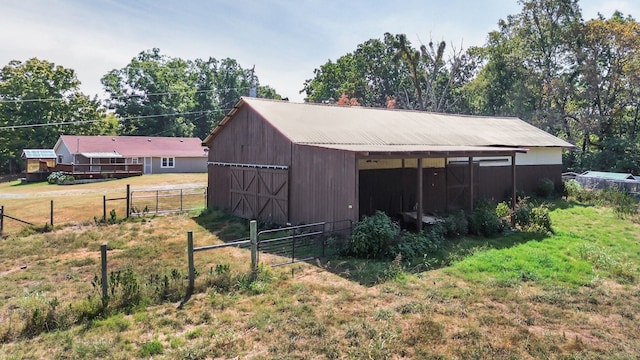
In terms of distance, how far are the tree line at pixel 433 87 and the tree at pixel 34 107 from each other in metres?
0.11

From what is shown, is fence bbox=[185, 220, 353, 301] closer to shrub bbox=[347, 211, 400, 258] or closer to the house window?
shrub bbox=[347, 211, 400, 258]

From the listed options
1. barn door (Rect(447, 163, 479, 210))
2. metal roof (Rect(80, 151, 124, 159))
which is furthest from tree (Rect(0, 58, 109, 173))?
barn door (Rect(447, 163, 479, 210))

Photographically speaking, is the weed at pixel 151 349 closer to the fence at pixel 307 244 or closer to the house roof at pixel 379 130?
the fence at pixel 307 244

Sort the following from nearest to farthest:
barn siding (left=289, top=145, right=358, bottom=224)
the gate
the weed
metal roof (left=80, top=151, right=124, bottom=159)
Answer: the weed < the gate < barn siding (left=289, top=145, right=358, bottom=224) < metal roof (left=80, top=151, right=124, bottom=159)

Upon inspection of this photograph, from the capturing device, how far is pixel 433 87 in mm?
43875

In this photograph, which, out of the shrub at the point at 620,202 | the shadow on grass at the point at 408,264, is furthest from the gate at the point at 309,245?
the shrub at the point at 620,202

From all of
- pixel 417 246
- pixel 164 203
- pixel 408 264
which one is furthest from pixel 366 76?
pixel 408 264

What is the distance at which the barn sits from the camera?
1226cm

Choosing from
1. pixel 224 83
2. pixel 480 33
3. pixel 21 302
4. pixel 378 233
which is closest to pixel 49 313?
pixel 21 302

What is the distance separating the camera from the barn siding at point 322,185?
1144 centimetres

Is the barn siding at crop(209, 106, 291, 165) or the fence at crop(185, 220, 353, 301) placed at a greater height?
the barn siding at crop(209, 106, 291, 165)

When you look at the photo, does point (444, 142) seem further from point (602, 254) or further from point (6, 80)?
point (6, 80)

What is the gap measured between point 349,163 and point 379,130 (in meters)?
5.03

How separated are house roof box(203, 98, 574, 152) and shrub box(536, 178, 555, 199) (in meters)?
1.98
